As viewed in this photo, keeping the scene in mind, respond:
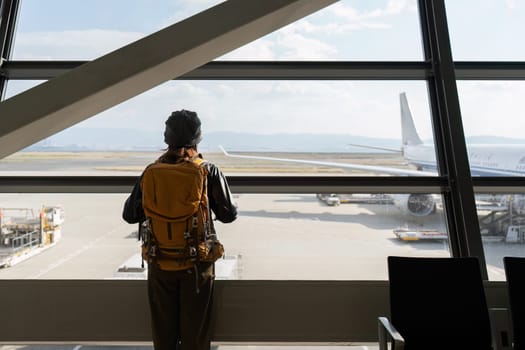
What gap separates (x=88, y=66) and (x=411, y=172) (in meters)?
2.06

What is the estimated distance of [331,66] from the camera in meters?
2.43

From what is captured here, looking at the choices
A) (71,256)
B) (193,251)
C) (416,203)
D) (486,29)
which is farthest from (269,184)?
(486,29)

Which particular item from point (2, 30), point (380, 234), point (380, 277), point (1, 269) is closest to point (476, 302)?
point (380, 277)

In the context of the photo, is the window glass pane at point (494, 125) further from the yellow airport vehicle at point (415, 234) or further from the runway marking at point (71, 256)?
the runway marking at point (71, 256)

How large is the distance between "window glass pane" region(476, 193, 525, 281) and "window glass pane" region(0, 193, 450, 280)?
0.91 feet

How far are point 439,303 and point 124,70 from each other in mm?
1906

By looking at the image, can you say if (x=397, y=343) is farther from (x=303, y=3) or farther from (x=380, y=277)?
(x=303, y=3)

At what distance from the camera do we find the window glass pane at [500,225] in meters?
2.33

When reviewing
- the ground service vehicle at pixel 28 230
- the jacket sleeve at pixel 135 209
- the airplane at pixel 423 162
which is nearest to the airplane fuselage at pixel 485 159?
the airplane at pixel 423 162

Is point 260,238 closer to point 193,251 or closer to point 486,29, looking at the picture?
point 193,251

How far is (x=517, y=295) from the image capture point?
6.02ft

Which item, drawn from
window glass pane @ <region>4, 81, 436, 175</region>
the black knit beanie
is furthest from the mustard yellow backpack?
window glass pane @ <region>4, 81, 436, 175</region>

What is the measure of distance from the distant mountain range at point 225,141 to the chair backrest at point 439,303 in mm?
921

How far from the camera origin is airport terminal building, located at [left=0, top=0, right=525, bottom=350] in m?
2.12
